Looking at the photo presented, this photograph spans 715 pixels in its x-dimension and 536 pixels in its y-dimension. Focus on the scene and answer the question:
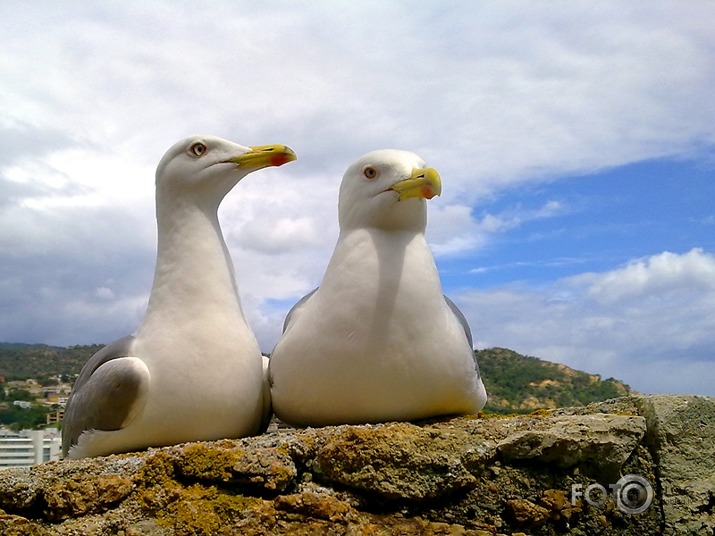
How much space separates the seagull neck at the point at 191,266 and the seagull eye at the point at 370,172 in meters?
1.38

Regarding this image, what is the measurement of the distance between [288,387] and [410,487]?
5.57 feet

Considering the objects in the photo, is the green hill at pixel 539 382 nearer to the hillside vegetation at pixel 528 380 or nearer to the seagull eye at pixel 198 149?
the hillside vegetation at pixel 528 380

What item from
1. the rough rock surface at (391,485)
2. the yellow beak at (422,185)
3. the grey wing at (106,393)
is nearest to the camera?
the rough rock surface at (391,485)

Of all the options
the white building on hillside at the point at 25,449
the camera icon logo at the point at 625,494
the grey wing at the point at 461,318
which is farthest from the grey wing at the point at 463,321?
the white building on hillside at the point at 25,449

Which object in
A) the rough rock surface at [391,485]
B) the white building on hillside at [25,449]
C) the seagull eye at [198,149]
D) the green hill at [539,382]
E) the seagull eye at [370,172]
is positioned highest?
the green hill at [539,382]

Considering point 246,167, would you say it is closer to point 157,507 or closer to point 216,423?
point 216,423

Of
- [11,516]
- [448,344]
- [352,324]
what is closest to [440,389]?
[448,344]

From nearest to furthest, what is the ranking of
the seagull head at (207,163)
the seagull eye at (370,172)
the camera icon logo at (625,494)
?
1. the camera icon logo at (625,494)
2. the seagull eye at (370,172)
3. the seagull head at (207,163)

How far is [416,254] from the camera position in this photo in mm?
6230

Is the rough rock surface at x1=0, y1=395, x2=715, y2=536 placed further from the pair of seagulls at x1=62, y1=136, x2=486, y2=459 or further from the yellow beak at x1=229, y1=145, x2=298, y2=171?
the yellow beak at x1=229, y1=145, x2=298, y2=171

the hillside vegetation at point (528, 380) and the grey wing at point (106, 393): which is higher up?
the hillside vegetation at point (528, 380)

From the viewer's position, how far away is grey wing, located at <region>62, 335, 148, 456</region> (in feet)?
19.1

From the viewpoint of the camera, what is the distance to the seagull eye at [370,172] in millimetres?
6195

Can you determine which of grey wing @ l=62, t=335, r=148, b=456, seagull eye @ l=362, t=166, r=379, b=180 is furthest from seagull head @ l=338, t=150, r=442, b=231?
grey wing @ l=62, t=335, r=148, b=456
